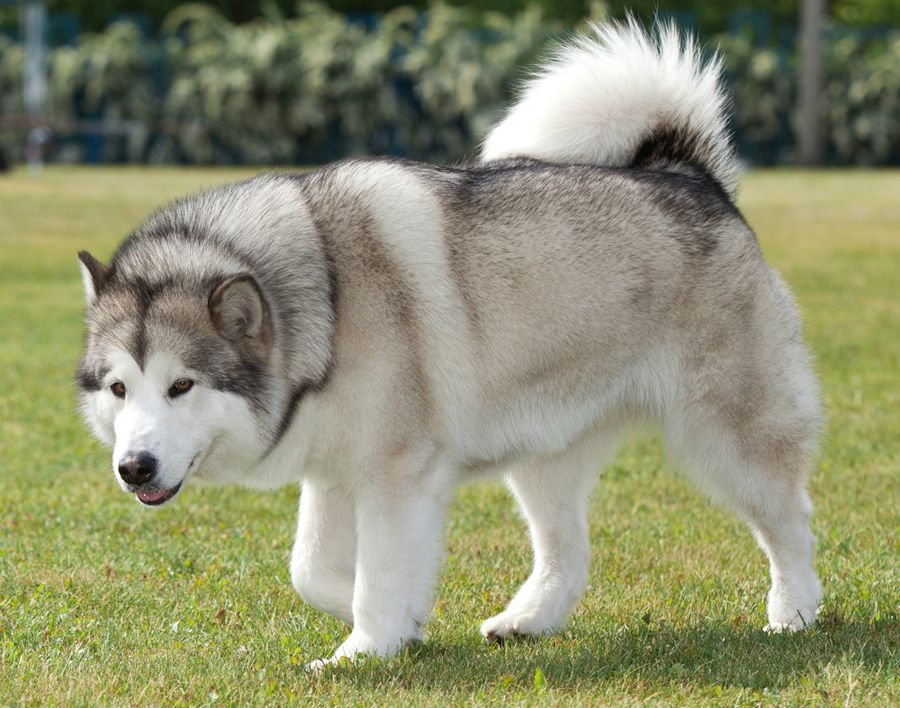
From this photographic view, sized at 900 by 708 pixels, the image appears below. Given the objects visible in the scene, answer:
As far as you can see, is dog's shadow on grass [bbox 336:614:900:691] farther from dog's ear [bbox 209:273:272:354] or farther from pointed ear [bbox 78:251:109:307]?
pointed ear [bbox 78:251:109:307]

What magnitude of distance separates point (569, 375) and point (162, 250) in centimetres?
125

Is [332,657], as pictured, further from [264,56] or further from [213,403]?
[264,56]

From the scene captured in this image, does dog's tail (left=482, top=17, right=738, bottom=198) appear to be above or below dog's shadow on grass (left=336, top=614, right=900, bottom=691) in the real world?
above

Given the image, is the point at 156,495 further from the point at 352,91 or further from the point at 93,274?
the point at 352,91

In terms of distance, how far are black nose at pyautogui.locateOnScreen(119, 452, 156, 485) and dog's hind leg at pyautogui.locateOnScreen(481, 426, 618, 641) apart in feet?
4.39

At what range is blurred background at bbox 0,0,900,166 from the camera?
2900 centimetres

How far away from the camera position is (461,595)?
488 cm

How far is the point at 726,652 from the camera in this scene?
4156mm

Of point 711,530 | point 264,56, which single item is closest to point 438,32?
point 264,56

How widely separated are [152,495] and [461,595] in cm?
139

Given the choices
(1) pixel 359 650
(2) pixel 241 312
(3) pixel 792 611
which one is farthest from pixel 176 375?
(3) pixel 792 611

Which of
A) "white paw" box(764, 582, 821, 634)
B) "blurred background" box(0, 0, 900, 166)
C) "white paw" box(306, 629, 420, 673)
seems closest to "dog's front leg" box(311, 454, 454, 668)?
"white paw" box(306, 629, 420, 673)

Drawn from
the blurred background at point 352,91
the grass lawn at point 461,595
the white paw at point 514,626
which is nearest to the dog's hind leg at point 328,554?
the grass lawn at point 461,595

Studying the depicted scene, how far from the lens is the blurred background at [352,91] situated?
29000mm
